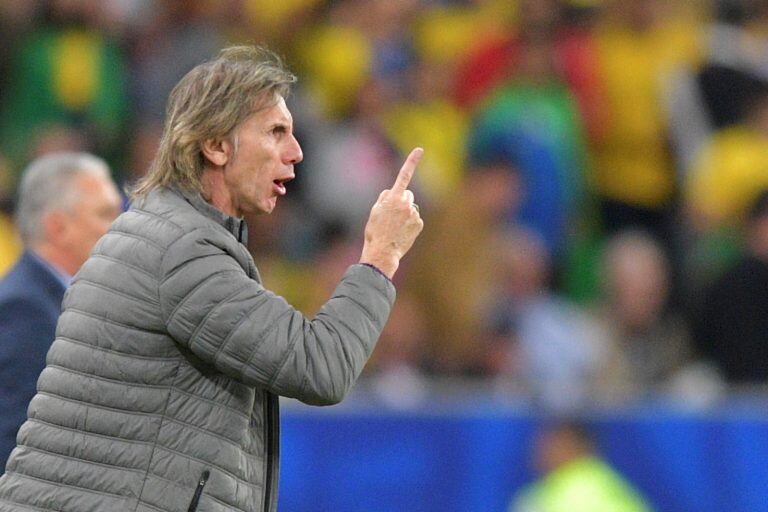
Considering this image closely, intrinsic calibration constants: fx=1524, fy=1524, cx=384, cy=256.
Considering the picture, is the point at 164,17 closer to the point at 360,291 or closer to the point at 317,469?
the point at 317,469

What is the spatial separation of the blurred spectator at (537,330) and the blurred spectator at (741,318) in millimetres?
532

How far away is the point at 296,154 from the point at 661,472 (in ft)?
9.95

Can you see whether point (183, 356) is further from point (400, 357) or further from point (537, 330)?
point (537, 330)

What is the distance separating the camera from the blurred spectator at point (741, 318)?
6.96 metres

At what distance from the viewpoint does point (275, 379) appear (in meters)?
2.85

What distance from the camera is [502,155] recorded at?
785 cm

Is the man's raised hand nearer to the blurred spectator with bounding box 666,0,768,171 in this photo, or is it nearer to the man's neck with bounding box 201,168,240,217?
the man's neck with bounding box 201,168,240,217

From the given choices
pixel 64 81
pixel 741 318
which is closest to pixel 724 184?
pixel 741 318

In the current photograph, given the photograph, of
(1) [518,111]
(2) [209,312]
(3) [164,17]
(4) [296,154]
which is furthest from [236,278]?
(3) [164,17]

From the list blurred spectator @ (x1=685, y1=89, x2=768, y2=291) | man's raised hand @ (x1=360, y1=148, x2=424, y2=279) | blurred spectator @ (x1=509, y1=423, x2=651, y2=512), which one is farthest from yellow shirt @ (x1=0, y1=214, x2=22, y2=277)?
man's raised hand @ (x1=360, y1=148, x2=424, y2=279)

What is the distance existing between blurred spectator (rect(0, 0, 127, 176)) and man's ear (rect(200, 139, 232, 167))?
197 inches

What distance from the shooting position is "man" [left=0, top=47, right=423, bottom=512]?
2.86 meters

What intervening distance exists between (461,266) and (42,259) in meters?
3.46

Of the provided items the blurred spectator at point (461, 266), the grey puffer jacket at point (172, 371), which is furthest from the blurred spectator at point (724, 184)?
the grey puffer jacket at point (172, 371)
